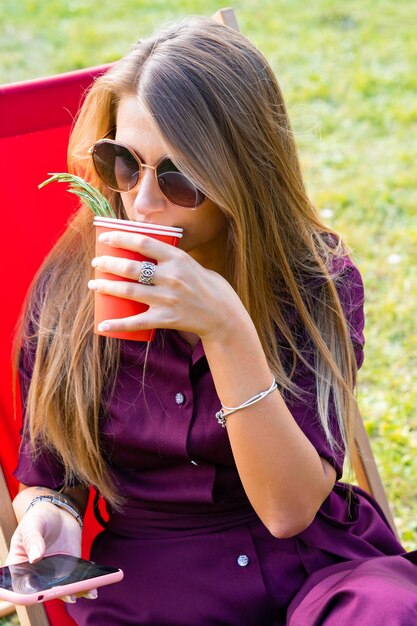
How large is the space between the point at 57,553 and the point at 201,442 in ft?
1.16

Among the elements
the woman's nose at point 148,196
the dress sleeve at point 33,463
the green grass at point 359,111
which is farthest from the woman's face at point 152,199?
the green grass at point 359,111

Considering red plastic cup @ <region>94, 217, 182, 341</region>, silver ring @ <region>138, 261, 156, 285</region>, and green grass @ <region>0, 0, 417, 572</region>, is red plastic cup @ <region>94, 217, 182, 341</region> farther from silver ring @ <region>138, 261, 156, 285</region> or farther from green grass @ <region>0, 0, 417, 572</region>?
green grass @ <region>0, 0, 417, 572</region>

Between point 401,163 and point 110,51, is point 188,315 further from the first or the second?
point 110,51

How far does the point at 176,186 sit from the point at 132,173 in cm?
10

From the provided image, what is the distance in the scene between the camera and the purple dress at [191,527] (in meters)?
1.97

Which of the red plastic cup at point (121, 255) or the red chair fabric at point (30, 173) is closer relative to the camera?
the red plastic cup at point (121, 255)

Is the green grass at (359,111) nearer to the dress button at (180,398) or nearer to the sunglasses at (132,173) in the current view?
the sunglasses at (132,173)

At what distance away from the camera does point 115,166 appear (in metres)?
1.89

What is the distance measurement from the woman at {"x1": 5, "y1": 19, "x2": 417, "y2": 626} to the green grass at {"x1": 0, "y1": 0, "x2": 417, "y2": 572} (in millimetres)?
481

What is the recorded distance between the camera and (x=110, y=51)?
6488 millimetres

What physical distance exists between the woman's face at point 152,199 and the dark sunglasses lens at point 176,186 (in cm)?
2

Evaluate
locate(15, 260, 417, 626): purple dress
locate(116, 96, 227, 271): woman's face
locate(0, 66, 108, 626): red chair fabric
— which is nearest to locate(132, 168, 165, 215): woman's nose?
locate(116, 96, 227, 271): woman's face

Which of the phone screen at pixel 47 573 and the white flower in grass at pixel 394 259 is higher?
the phone screen at pixel 47 573

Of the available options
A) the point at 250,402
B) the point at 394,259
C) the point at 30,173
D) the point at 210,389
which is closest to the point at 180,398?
the point at 210,389
